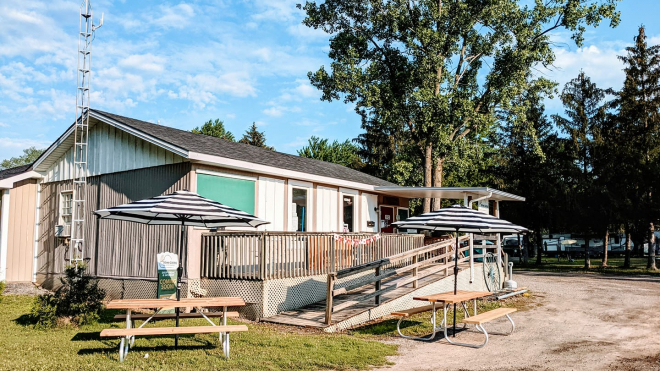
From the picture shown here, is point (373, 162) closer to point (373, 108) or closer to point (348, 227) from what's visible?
point (373, 108)

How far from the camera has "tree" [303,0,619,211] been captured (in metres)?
23.2

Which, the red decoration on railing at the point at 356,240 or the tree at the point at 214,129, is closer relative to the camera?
the red decoration on railing at the point at 356,240

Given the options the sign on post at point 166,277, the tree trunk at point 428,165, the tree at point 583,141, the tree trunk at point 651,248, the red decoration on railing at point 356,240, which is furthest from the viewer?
the tree at point 583,141

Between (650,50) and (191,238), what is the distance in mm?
28609

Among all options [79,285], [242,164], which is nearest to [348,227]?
[242,164]

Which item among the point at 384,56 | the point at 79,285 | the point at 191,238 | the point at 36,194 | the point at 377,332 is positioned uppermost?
the point at 384,56

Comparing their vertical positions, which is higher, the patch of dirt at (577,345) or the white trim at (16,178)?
the white trim at (16,178)

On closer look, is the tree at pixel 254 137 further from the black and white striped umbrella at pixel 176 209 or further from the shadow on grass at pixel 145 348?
the shadow on grass at pixel 145 348

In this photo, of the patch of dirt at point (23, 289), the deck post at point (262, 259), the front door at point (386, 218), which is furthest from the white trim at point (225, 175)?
the front door at point (386, 218)

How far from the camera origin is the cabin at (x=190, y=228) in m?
11.2

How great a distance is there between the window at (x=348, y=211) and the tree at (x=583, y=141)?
1704 cm

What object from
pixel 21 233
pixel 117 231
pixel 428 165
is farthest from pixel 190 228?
pixel 428 165

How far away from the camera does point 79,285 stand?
9773 mm

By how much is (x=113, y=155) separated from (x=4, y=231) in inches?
157
